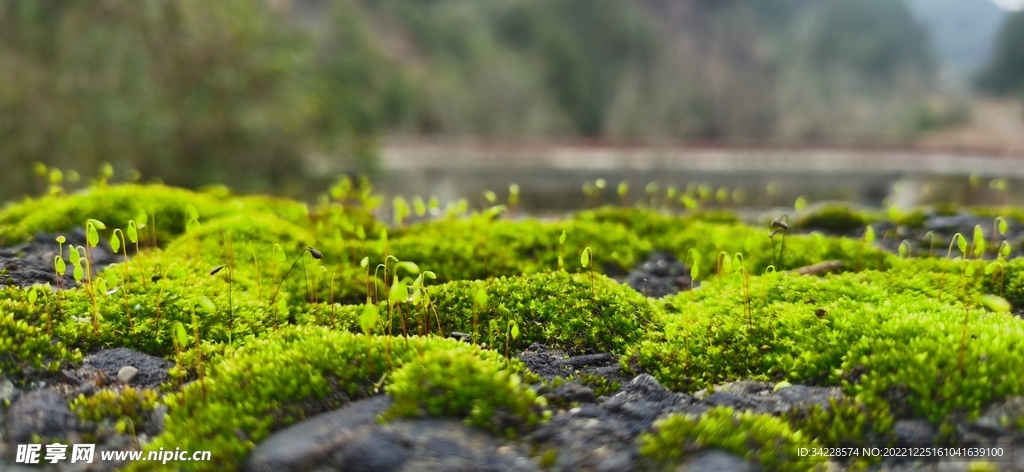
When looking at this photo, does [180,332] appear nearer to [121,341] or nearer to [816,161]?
[121,341]

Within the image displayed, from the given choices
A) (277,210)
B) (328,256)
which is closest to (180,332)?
(328,256)

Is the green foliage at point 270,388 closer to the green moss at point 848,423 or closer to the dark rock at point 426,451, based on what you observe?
the dark rock at point 426,451

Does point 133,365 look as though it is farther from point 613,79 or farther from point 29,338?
point 613,79

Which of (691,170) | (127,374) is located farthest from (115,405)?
(691,170)

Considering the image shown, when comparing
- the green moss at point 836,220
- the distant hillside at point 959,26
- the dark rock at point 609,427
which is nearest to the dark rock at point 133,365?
the dark rock at point 609,427

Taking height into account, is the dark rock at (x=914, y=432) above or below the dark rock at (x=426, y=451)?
above

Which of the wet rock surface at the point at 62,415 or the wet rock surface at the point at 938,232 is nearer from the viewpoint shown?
the wet rock surface at the point at 62,415

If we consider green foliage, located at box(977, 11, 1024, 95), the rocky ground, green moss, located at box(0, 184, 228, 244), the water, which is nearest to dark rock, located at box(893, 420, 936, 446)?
the rocky ground
